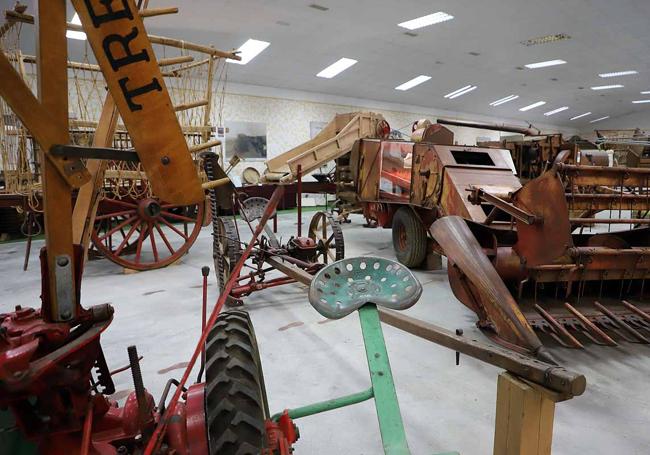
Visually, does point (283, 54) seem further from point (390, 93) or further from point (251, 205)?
point (251, 205)

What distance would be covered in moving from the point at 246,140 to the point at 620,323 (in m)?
10.5

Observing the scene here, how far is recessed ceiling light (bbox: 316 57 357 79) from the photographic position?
11078 mm

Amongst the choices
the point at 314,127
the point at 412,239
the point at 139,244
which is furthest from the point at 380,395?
the point at 314,127

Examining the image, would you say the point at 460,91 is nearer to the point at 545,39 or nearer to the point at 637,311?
the point at 545,39

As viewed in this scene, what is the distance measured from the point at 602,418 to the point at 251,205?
361 centimetres

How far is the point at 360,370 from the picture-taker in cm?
251

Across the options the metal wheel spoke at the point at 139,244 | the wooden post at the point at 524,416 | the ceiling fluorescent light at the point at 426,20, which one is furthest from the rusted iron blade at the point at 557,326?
the ceiling fluorescent light at the point at 426,20

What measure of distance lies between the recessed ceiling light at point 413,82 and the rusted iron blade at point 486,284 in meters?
11.1

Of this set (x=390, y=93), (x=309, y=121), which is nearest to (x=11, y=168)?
(x=309, y=121)

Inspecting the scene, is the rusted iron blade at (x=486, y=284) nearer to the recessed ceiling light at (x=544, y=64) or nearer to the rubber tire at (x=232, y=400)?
the rubber tire at (x=232, y=400)

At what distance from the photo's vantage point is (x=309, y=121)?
1319 centimetres

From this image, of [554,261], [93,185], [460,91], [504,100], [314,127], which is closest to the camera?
[93,185]

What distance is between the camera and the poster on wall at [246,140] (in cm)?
1137

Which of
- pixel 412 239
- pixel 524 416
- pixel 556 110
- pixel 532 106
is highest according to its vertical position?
pixel 556 110
